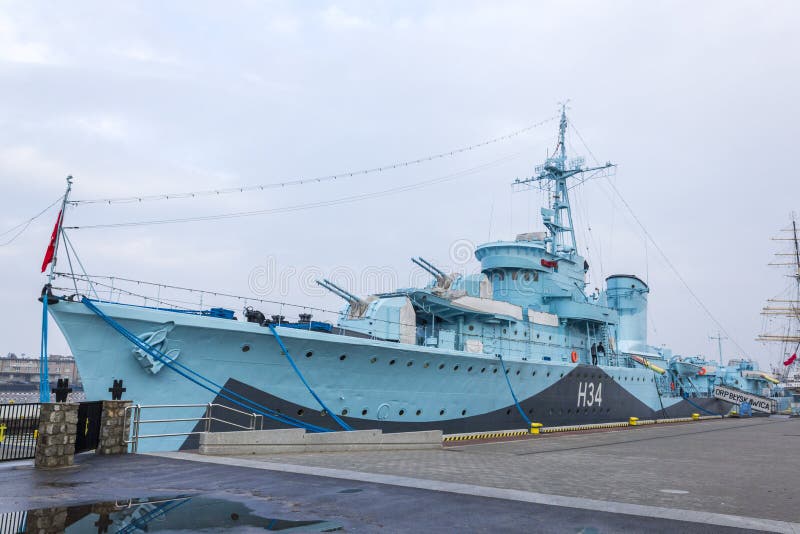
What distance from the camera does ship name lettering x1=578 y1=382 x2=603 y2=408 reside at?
26.1 m

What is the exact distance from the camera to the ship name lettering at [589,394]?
2609 centimetres

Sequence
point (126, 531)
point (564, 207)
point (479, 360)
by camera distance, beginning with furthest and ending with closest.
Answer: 1. point (564, 207)
2. point (479, 360)
3. point (126, 531)

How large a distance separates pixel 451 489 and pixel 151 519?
13.1 feet

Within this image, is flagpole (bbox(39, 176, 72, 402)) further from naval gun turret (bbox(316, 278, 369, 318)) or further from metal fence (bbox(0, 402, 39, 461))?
naval gun turret (bbox(316, 278, 369, 318))

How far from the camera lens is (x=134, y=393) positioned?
43.4 feet

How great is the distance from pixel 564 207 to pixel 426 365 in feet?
57.7

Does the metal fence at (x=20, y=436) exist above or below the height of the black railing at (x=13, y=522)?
below

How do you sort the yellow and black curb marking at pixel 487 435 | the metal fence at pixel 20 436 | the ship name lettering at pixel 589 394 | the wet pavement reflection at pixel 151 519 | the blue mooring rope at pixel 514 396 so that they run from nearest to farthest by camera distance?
the wet pavement reflection at pixel 151 519, the metal fence at pixel 20 436, the yellow and black curb marking at pixel 487 435, the blue mooring rope at pixel 514 396, the ship name lettering at pixel 589 394

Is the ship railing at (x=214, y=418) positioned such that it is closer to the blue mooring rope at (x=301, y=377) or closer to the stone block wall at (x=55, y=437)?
the blue mooring rope at (x=301, y=377)

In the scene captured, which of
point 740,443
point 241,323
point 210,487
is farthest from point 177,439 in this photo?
point 740,443

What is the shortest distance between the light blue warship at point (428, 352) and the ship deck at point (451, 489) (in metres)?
3.02

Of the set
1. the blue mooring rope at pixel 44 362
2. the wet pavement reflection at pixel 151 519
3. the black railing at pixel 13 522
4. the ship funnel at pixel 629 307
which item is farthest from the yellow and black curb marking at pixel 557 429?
the black railing at pixel 13 522

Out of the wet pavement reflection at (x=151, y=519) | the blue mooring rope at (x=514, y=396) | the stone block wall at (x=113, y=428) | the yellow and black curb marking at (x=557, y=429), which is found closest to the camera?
the wet pavement reflection at (x=151, y=519)

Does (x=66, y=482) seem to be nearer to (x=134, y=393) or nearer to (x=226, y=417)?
(x=134, y=393)
